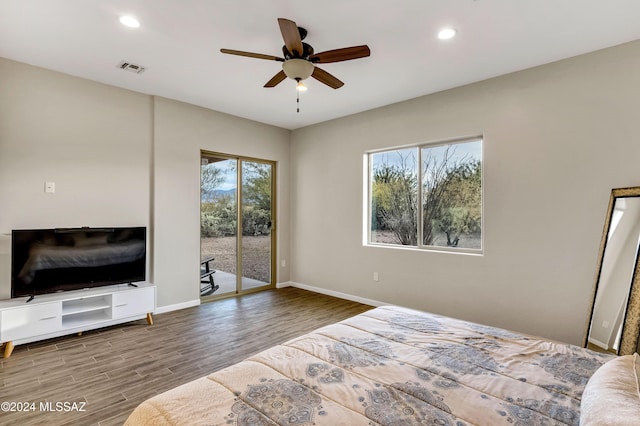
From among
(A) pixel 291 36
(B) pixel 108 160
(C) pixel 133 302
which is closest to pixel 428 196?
(A) pixel 291 36

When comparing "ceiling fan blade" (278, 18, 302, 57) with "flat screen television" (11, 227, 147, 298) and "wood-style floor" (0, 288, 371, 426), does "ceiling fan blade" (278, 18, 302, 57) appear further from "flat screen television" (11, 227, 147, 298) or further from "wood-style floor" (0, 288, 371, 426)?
"flat screen television" (11, 227, 147, 298)

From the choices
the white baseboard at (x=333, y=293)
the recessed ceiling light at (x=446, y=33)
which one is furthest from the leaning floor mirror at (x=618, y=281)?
the white baseboard at (x=333, y=293)

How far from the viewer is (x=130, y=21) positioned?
2434 mm

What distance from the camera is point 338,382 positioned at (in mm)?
1382

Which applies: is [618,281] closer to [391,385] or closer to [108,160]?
[391,385]

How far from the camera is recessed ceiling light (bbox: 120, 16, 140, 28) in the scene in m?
2.39

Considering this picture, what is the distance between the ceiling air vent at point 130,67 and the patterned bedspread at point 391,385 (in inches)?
125

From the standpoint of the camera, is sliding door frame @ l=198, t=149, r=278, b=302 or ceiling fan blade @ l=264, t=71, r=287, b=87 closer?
ceiling fan blade @ l=264, t=71, r=287, b=87

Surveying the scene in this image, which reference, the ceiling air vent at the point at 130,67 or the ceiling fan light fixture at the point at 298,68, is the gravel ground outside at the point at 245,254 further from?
the ceiling fan light fixture at the point at 298,68

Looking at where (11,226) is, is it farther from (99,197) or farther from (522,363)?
(522,363)

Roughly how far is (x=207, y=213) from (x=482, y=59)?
3921 mm

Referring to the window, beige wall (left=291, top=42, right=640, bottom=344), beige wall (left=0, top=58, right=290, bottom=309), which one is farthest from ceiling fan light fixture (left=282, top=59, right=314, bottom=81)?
beige wall (left=0, top=58, right=290, bottom=309)

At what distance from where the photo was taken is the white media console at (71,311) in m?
2.83

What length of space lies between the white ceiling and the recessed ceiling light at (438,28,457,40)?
0.16ft
